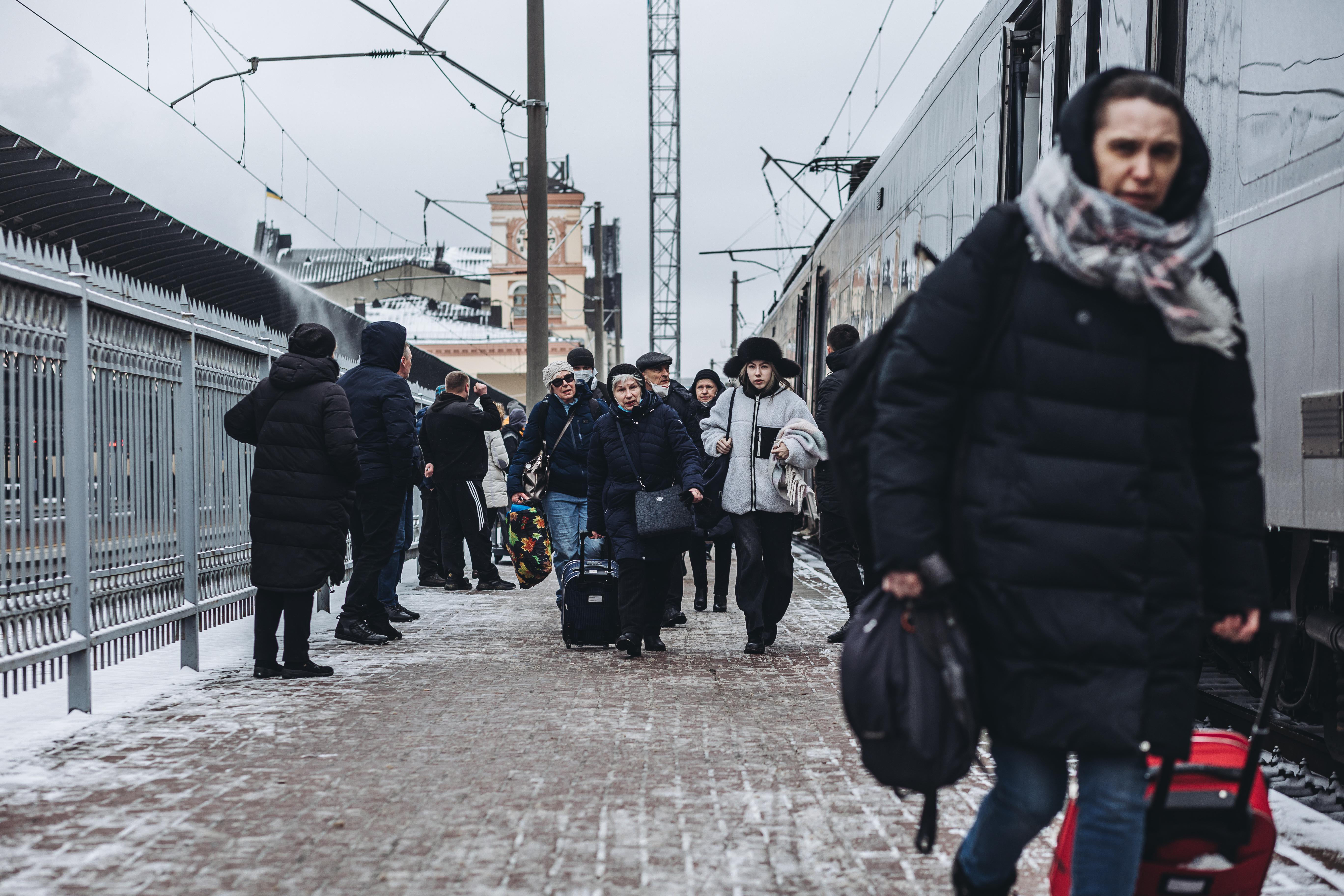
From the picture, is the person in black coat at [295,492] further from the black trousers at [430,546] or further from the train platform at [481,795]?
the black trousers at [430,546]

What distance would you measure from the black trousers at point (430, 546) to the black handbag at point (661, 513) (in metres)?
6.03

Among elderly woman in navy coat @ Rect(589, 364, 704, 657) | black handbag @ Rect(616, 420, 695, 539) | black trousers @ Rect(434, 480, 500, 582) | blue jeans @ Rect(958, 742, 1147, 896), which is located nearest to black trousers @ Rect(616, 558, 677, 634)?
elderly woman in navy coat @ Rect(589, 364, 704, 657)

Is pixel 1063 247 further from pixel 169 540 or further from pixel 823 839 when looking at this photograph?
pixel 169 540

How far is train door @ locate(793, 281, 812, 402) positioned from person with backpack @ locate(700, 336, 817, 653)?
369 inches

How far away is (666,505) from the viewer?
26.7 ft

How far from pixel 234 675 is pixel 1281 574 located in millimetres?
5241

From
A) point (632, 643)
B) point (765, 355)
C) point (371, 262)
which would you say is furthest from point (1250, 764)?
point (371, 262)

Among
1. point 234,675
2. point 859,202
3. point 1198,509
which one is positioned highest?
point 859,202

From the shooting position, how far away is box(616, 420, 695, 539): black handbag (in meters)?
8.12

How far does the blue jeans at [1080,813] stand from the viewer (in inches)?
106

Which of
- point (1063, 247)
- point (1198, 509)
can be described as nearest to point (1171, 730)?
point (1198, 509)

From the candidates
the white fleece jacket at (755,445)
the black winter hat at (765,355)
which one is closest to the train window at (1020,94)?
the black winter hat at (765,355)

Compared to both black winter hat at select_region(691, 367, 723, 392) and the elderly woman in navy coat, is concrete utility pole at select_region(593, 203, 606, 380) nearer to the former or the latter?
black winter hat at select_region(691, 367, 723, 392)

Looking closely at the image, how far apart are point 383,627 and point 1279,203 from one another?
6.19 m
